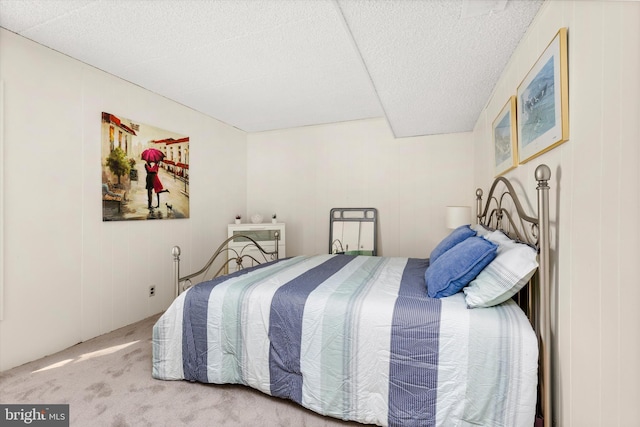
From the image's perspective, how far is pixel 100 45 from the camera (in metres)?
2.27

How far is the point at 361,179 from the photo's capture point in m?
4.10

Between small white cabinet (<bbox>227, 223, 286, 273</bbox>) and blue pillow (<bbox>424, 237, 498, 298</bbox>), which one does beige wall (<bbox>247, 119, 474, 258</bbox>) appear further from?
blue pillow (<bbox>424, 237, 498, 298</bbox>)

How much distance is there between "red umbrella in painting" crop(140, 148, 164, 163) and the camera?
3.07 meters

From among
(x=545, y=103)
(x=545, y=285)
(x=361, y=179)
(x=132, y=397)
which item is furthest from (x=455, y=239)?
(x=132, y=397)

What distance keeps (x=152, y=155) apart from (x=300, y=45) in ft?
6.68

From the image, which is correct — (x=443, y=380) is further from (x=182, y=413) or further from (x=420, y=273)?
(x=182, y=413)

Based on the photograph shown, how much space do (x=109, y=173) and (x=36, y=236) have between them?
78cm

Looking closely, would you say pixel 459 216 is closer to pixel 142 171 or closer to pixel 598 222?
pixel 598 222

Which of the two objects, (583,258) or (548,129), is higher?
(548,129)

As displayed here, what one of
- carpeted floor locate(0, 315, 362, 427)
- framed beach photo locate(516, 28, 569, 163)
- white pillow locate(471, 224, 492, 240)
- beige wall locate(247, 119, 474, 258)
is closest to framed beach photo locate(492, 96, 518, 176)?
framed beach photo locate(516, 28, 569, 163)

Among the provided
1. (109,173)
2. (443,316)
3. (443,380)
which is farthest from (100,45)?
(443,380)

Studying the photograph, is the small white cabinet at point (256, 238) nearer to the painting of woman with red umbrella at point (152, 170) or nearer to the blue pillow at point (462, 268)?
the painting of woman with red umbrella at point (152, 170)

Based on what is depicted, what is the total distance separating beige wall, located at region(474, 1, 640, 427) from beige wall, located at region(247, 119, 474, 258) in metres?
2.44

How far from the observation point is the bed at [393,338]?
1261 millimetres
